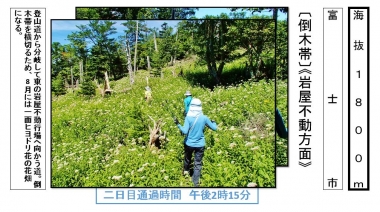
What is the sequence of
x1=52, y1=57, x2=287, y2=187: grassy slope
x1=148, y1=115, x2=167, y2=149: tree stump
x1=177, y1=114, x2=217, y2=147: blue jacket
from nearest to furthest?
1. x1=177, y1=114, x2=217, y2=147: blue jacket
2. x1=52, y1=57, x2=287, y2=187: grassy slope
3. x1=148, y1=115, x2=167, y2=149: tree stump

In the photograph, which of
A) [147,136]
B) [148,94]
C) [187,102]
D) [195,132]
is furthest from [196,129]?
[148,94]

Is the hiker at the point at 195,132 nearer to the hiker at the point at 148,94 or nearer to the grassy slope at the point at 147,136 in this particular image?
the grassy slope at the point at 147,136

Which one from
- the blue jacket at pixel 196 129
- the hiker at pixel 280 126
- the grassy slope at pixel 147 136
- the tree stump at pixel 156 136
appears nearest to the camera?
the blue jacket at pixel 196 129

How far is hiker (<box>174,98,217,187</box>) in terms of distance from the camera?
235 inches

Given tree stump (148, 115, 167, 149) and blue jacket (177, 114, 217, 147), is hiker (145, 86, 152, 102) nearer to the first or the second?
tree stump (148, 115, 167, 149)

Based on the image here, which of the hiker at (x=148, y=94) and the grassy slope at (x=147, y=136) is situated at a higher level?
the hiker at (x=148, y=94)

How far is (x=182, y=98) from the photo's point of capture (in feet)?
23.1

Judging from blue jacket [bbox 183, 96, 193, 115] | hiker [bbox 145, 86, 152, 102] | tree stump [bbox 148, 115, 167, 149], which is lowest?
tree stump [bbox 148, 115, 167, 149]

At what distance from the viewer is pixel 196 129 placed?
6.02 meters

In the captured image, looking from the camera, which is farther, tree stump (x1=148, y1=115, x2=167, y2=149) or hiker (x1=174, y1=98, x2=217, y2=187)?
tree stump (x1=148, y1=115, x2=167, y2=149)

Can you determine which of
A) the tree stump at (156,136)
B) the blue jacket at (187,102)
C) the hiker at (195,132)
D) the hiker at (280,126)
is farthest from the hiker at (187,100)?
the hiker at (280,126)

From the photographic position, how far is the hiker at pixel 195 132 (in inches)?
235

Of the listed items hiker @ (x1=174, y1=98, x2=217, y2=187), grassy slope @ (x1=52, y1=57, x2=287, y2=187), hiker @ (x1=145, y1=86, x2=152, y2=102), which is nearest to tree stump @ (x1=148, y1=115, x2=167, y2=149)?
grassy slope @ (x1=52, y1=57, x2=287, y2=187)
